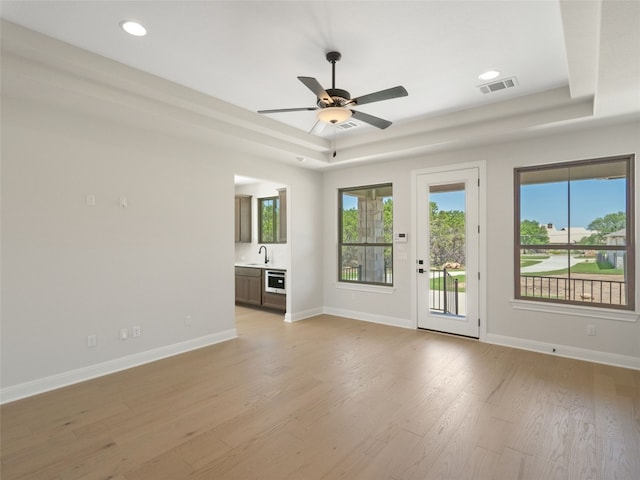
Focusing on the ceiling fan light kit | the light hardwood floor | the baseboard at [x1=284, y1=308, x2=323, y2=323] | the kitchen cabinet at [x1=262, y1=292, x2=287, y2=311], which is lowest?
the light hardwood floor

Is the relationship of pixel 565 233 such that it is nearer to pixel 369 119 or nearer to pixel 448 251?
pixel 448 251

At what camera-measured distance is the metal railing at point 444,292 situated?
5160 millimetres

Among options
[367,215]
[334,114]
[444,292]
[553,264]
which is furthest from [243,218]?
[553,264]

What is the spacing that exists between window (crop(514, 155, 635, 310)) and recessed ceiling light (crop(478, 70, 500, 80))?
5.48 ft

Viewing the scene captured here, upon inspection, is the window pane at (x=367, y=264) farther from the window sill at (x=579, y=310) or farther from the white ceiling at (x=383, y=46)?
the white ceiling at (x=383, y=46)

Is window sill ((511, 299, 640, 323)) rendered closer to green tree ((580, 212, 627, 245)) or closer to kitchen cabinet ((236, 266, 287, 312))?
green tree ((580, 212, 627, 245))

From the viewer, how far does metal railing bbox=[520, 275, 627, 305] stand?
4027mm

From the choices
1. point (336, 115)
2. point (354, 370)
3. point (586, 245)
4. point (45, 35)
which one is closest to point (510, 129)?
point (586, 245)

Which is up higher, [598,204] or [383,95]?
[383,95]

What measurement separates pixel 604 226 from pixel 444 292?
214 cm

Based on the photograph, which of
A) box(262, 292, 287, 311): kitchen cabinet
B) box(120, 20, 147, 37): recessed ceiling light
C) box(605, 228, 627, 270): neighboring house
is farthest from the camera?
box(262, 292, 287, 311): kitchen cabinet

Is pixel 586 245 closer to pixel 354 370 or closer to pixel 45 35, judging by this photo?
pixel 354 370

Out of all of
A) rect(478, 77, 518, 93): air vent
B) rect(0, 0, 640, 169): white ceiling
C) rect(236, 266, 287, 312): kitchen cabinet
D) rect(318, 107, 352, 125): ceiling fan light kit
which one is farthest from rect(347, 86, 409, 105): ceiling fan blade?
rect(236, 266, 287, 312): kitchen cabinet

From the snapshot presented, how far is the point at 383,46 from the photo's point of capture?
2875mm
